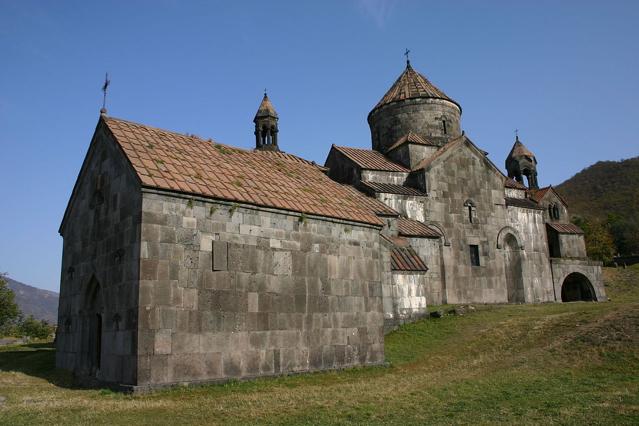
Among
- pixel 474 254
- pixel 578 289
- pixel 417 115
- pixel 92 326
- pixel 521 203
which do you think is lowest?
pixel 92 326

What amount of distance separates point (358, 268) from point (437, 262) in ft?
25.3

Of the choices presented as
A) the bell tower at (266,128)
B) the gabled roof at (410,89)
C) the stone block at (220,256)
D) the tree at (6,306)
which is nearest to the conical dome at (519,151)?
the gabled roof at (410,89)

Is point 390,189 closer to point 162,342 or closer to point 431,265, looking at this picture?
point 431,265

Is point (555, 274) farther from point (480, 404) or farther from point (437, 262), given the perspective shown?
point (480, 404)

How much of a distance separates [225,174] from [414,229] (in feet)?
32.8

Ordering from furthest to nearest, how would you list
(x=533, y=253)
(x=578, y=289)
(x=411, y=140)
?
(x=578, y=289) → (x=533, y=253) → (x=411, y=140)

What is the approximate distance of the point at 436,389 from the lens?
927cm

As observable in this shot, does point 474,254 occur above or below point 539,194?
below

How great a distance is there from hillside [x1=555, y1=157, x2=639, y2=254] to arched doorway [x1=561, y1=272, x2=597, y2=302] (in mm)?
32300

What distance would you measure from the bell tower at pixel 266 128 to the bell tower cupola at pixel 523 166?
1706 centimetres

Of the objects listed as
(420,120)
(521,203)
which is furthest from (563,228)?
(420,120)

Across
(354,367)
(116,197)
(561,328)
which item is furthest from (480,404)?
(116,197)

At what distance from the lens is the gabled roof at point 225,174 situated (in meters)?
10.8

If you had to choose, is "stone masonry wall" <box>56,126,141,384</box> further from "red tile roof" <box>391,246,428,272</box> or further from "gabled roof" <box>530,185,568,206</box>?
"gabled roof" <box>530,185,568,206</box>
